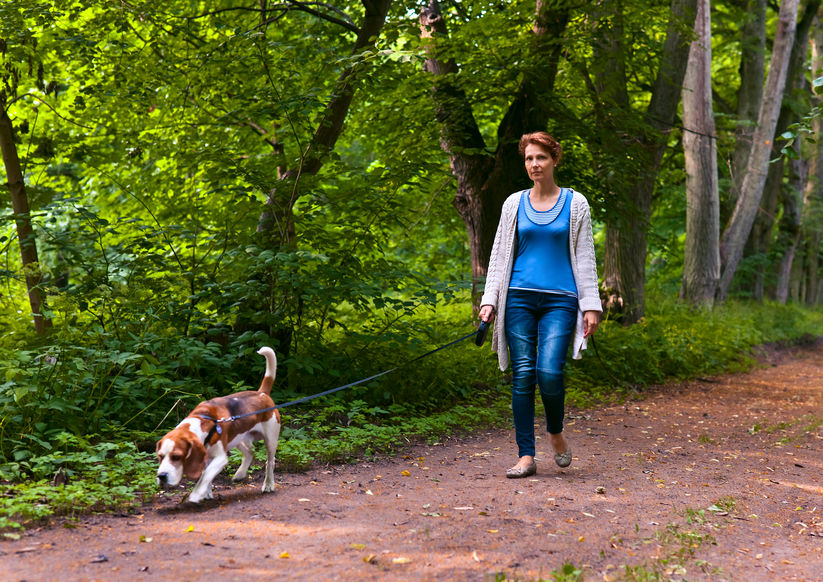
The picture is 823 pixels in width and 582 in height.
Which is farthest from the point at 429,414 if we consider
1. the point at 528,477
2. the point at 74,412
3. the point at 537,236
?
the point at 74,412

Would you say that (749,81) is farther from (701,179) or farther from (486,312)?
(486,312)

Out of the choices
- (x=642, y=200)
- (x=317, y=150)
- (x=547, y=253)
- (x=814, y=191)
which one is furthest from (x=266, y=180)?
(x=814, y=191)

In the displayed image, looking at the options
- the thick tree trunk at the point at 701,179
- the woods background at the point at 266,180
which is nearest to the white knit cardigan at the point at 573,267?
the woods background at the point at 266,180

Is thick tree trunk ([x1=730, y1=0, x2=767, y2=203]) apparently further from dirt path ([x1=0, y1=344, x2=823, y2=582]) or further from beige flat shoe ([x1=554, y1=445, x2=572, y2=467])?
beige flat shoe ([x1=554, y1=445, x2=572, y2=467])

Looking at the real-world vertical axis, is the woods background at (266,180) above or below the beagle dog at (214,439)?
above

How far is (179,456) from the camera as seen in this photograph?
12.5 ft

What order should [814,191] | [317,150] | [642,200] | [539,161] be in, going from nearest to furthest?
[539,161]
[317,150]
[642,200]
[814,191]

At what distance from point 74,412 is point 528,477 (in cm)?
320

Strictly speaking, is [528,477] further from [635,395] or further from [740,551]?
[635,395]

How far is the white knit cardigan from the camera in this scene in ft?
16.3

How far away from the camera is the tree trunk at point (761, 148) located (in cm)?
1702

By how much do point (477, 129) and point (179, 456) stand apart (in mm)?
6758

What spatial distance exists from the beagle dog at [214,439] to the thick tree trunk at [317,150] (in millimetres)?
2805

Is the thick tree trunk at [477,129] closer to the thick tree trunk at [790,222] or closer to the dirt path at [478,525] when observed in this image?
the dirt path at [478,525]
